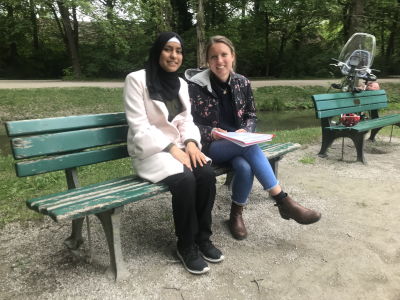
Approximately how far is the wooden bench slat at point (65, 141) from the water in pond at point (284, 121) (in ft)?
21.3

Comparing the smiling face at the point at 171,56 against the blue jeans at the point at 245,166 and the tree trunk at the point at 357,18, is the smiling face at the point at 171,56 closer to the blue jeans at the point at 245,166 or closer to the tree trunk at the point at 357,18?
the blue jeans at the point at 245,166

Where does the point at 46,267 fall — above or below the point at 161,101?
below

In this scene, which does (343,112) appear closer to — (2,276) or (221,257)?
(221,257)

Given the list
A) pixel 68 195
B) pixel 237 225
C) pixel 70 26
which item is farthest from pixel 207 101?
pixel 70 26

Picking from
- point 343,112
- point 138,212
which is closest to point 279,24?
point 343,112

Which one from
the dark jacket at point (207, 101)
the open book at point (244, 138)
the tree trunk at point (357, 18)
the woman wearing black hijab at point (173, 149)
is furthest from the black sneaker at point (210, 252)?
the tree trunk at point (357, 18)

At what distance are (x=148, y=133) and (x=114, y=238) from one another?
0.74 m

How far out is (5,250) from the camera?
2.84 metres

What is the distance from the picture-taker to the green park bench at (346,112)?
5.10 metres

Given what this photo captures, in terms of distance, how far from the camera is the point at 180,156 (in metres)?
2.67

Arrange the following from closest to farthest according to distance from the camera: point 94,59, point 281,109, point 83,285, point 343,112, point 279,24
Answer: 1. point 83,285
2. point 343,112
3. point 281,109
4. point 94,59
5. point 279,24

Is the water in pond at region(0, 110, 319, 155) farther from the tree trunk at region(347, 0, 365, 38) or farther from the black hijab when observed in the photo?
the black hijab

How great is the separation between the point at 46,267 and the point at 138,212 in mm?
1062

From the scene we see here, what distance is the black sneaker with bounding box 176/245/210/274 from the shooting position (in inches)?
99.4
